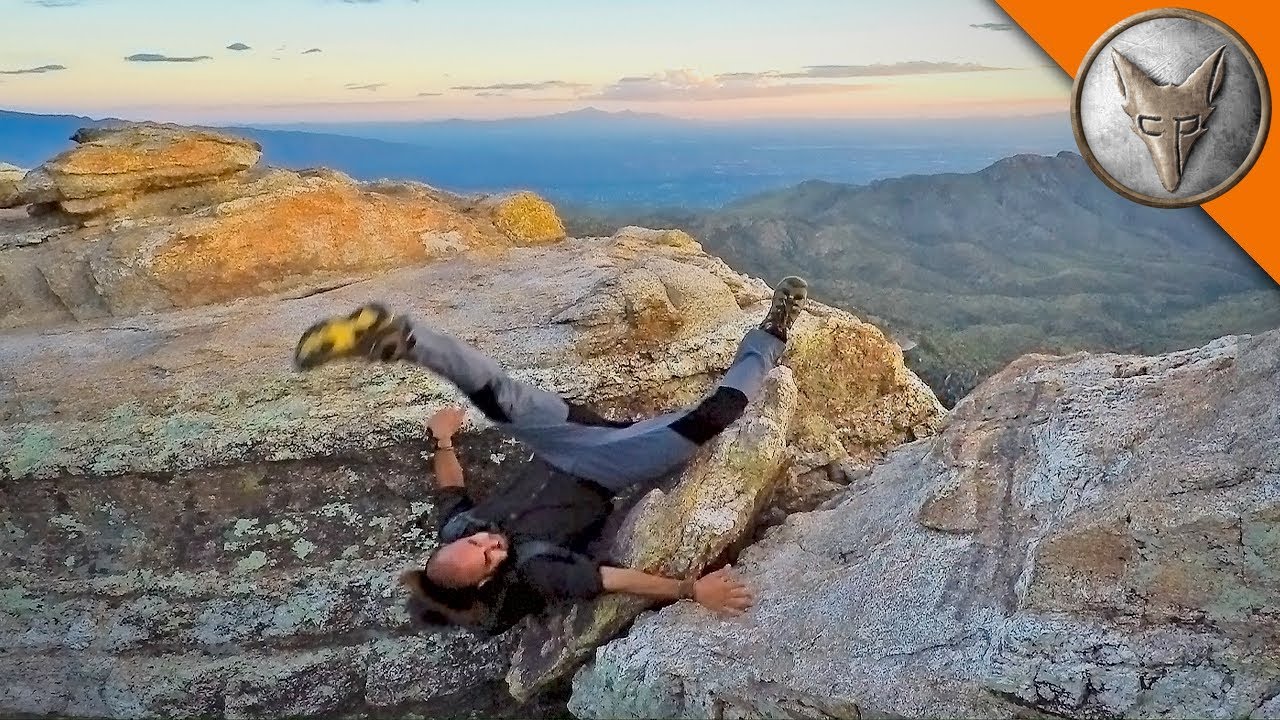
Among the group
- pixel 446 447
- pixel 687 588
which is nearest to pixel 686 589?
pixel 687 588

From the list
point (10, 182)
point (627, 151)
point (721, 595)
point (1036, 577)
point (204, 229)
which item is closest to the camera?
point (1036, 577)

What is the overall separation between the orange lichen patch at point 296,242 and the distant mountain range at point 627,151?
0.12 metres

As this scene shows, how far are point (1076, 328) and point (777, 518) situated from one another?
0.94 metres

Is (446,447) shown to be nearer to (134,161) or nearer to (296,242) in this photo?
(296,242)

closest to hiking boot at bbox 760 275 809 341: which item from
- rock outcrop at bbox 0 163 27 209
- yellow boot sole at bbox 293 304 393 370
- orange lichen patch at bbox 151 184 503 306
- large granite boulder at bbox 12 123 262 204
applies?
orange lichen patch at bbox 151 184 503 306

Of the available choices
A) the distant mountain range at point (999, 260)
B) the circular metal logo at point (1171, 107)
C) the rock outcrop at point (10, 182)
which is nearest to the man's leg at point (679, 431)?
the distant mountain range at point (999, 260)

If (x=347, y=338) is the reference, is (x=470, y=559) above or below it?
below

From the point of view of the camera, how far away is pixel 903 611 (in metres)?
2.24

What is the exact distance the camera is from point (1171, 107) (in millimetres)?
2318

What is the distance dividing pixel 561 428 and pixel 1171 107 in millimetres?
1631

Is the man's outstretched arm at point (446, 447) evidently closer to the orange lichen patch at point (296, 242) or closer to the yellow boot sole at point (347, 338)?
the yellow boot sole at point (347, 338)

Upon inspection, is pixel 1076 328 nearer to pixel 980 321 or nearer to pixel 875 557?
pixel 980 321

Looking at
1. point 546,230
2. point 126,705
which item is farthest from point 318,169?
point 126,705

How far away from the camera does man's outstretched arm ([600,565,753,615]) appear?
242 centimetres
